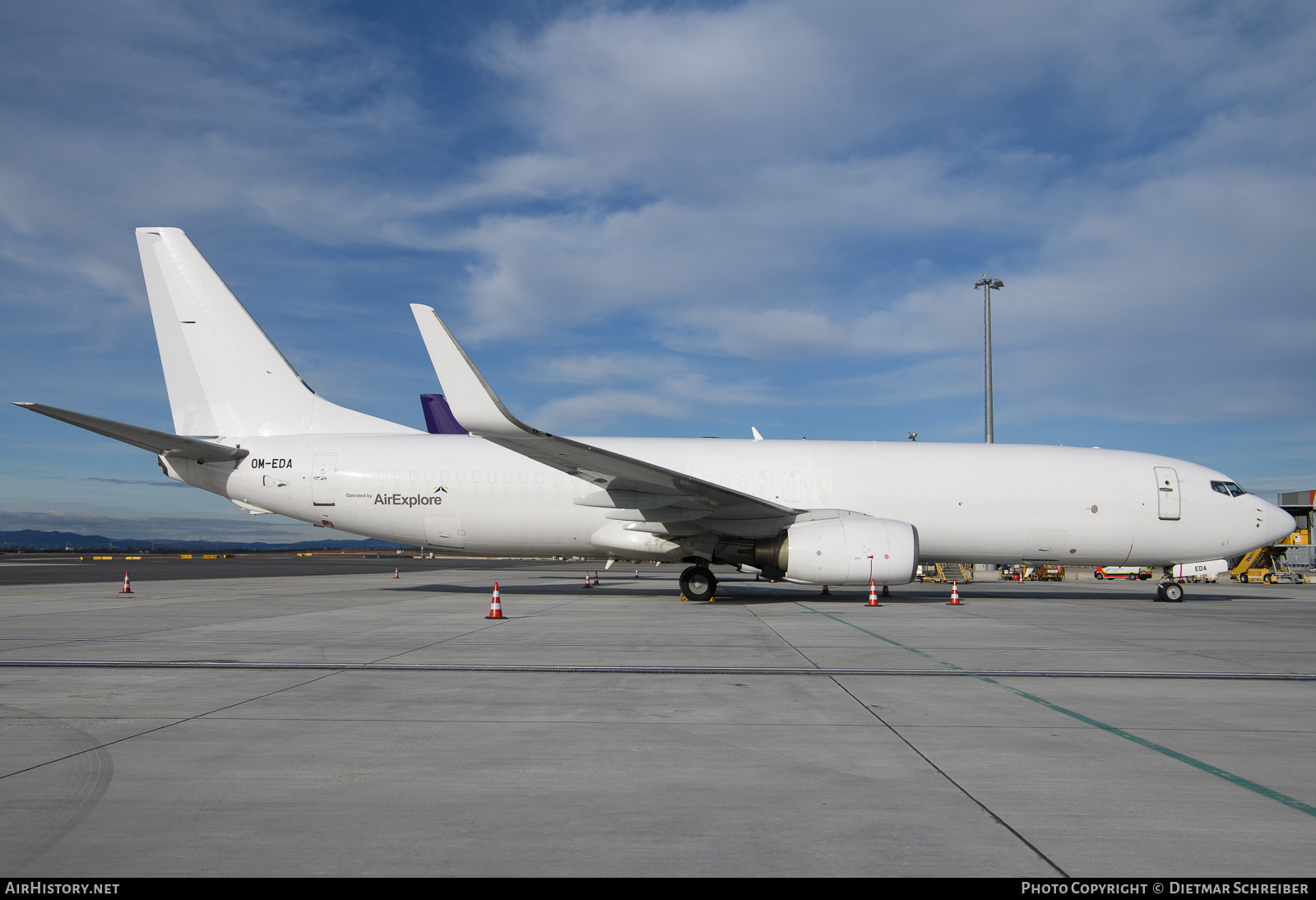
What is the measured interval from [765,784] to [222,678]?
16.9 ft

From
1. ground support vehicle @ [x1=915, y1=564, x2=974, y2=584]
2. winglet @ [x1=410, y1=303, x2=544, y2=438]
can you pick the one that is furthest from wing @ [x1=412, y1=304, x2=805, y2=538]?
ground support vehicle @ [x1=915, y1=564, x2=974, y2=584]

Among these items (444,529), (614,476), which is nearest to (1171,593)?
(614,476)

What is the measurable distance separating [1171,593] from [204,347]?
21902 mm

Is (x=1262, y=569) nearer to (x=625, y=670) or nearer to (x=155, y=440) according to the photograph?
(x=625, y=670)

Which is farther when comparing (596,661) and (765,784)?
(596,661)

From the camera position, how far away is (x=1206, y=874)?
119 inches

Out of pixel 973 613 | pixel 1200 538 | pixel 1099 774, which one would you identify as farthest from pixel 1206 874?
pixel 1200 538

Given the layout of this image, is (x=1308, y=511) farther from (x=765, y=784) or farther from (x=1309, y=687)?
(x=765, y=784)

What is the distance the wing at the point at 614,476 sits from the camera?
12.6 meters

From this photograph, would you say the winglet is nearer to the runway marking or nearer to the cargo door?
the cargo door

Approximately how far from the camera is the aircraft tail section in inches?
686

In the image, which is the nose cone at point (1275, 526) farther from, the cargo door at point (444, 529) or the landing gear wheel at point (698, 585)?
the cargo door at point (444, 529)

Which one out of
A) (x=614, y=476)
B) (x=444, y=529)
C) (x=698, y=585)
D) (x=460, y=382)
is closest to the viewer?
(x=460, y=382)

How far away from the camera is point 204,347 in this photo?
1748 cm
